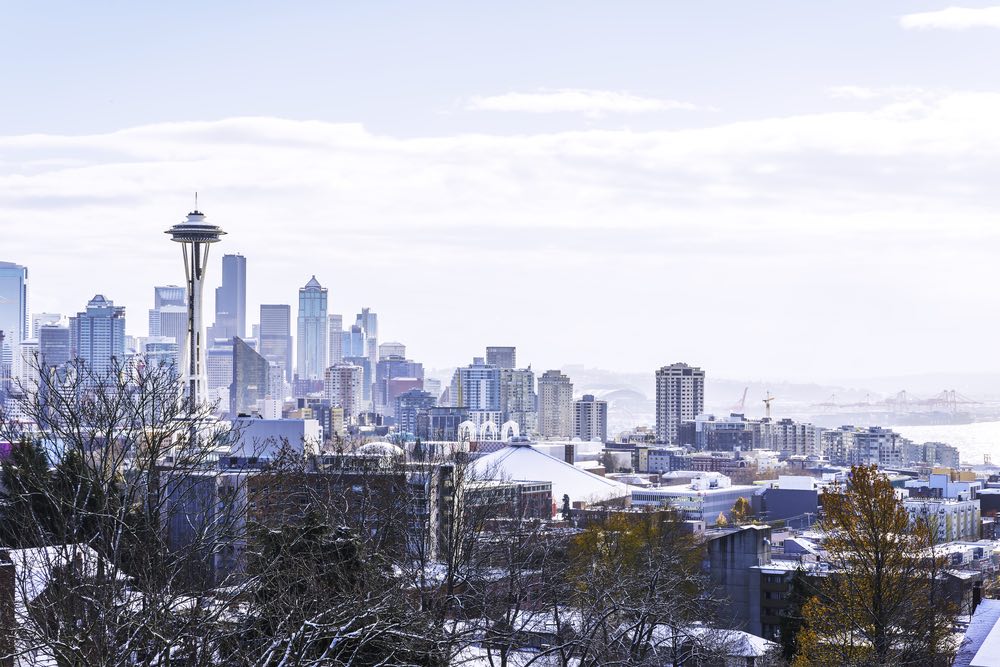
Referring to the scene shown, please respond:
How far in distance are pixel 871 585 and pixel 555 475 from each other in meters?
74.1

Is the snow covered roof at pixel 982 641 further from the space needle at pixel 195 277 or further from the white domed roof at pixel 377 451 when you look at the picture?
the space needle at pixel 195 277

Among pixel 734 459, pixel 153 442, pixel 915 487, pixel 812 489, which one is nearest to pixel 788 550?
pixel 812 489

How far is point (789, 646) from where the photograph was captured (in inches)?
1140

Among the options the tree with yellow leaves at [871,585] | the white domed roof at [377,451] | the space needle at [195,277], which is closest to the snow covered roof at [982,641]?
the tree with yellow leaves at [871,585]

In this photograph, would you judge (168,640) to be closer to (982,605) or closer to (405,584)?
(405,584)

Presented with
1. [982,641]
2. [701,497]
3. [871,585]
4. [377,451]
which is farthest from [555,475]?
[982,641]

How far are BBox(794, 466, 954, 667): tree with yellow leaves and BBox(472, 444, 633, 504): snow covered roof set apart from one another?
66364mm

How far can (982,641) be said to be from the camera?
20406mm

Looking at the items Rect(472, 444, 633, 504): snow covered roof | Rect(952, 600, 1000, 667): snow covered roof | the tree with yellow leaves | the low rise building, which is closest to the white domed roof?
the tree with yellow leaves

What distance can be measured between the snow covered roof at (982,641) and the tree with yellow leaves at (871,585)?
0.58 metres

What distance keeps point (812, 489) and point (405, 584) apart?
85.9 m

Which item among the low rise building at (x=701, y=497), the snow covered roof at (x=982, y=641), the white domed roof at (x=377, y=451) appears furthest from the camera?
the low rise building at (x=701, y=497)

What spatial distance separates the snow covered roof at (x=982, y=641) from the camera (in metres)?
16.5

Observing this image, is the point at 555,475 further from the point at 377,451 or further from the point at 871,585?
the point at 871,585
